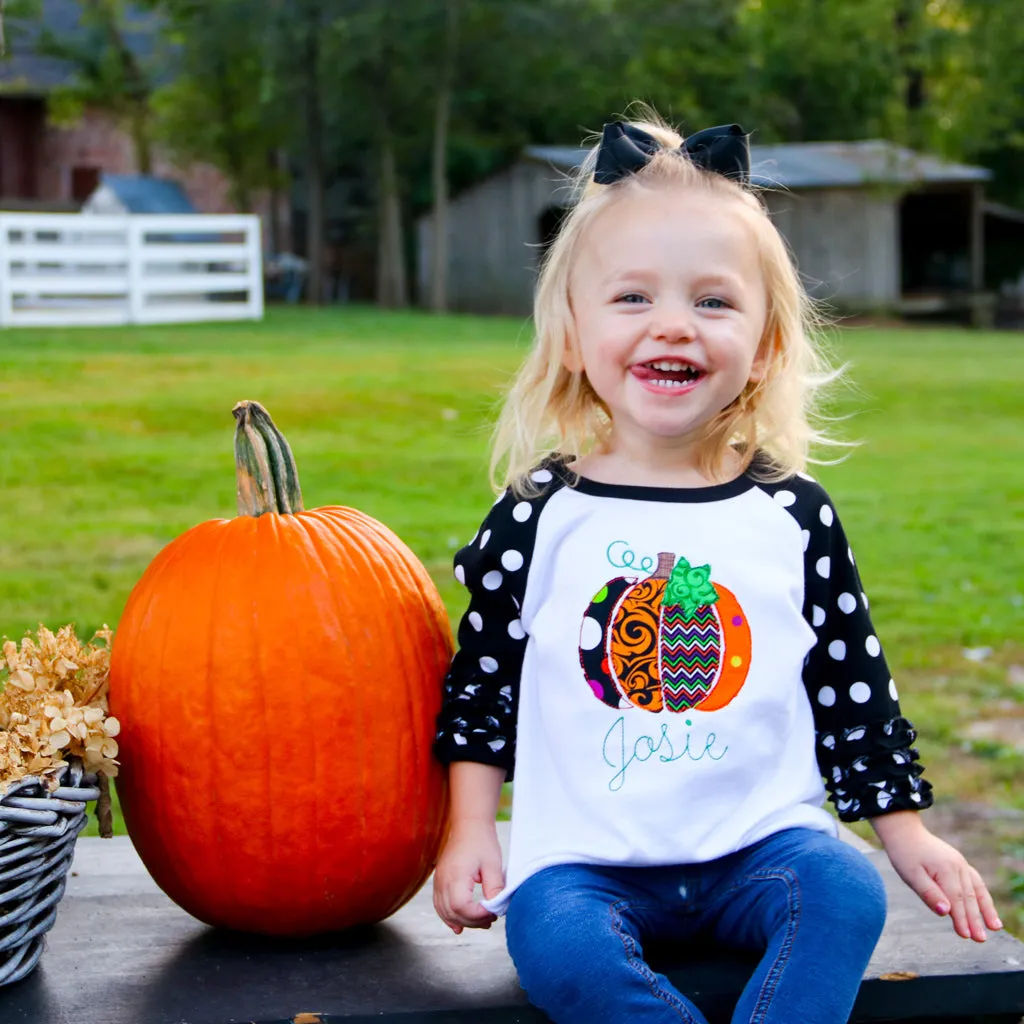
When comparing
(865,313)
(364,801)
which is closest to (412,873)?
(364,801)

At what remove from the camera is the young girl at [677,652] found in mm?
2000

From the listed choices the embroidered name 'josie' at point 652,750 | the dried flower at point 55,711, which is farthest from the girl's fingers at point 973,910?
the dried flower at point 55,711

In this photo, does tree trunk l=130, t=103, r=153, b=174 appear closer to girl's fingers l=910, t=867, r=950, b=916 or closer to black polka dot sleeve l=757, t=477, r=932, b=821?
black polka dot sleeve l=757, t=477, r=932, b=821

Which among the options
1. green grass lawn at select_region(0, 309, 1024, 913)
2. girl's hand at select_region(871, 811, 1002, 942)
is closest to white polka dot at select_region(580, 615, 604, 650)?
girl's hand at select_region(871, 811, 1002, 942)

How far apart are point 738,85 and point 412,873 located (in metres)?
28.6

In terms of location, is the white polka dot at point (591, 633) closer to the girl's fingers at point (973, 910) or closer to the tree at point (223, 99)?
the girl's fingers at point (973, 910)

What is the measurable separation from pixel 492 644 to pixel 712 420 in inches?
18.9

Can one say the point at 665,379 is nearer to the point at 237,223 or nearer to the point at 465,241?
the point at 237,223

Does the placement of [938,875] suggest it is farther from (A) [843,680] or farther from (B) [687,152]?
(B) [687,152]

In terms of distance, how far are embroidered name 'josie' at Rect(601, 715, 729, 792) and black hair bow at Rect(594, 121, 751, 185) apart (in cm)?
83

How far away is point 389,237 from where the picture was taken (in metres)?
26.0

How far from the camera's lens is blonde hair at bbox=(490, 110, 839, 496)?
217 centimetres

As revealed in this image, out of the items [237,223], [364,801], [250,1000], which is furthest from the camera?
[237,223]

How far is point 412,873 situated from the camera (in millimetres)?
2205
